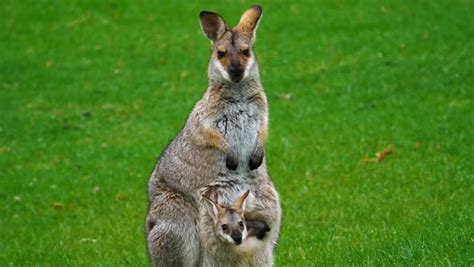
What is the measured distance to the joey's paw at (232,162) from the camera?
7.17 meters

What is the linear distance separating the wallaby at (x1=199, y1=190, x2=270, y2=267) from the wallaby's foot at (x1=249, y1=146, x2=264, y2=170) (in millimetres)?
302

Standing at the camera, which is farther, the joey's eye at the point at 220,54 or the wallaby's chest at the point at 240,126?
A: the wallaby's chest at the point at 240,126

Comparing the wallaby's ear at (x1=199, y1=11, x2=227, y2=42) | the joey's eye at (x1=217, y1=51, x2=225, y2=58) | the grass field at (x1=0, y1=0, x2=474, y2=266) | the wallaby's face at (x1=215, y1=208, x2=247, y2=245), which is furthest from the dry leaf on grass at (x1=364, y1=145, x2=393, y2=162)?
the wallaby's face at (x1=215, y1=208, x2=247, y2=245)

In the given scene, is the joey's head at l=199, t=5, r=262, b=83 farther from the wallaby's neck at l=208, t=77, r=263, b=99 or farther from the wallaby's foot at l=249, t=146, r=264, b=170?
the wallaby's foot at l=249, t=146, r=264, b=170

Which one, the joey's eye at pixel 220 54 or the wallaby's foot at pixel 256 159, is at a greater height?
the joey's eye at pixel 220 54

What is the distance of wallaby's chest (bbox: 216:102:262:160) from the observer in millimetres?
7336

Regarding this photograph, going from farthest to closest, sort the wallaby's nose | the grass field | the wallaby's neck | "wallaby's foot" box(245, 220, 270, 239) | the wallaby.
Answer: the grass field
the wallaby's neck
"wallaby's foot" box(245, 220, 270, 239)
the wallaby
the wallaby's nose

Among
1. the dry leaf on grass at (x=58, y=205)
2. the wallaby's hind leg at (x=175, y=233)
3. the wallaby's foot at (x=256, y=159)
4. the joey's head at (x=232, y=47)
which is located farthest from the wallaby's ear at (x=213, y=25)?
the dry leaf on grass at (x=58, y=205)

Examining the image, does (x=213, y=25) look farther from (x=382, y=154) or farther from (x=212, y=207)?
(x=382, y=154)

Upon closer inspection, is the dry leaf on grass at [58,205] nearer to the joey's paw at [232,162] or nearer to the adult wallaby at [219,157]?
the adult wallaby at [219,157]

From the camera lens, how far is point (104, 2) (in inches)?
1070

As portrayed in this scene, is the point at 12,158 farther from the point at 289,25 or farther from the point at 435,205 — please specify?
the point at 289,25

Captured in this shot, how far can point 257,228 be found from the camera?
23.2 feet

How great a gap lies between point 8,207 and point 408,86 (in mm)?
7906
